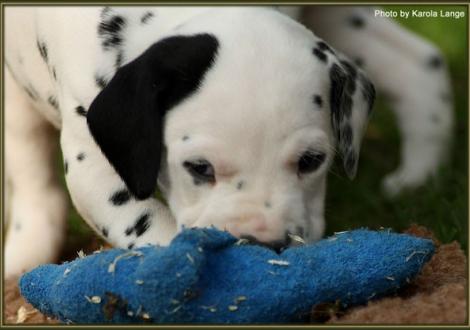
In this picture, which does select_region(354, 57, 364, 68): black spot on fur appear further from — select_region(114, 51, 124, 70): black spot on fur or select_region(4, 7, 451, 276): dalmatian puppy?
select_region(114, 51, 124, 70): black spot on fur

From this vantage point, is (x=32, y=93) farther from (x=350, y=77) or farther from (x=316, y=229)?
(x=316, y=229)

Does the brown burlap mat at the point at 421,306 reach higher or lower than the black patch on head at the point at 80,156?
lower

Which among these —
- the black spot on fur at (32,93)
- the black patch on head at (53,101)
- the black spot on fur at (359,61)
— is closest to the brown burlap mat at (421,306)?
the black patch on head at (53,101)

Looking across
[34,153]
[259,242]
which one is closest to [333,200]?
[34,153]

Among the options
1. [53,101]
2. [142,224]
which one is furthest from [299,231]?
[53,101]

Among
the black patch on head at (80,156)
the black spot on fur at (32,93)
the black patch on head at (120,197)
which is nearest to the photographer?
the black patch on head at (120,197)

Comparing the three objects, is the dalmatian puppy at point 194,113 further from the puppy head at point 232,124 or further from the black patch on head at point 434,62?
the black patch on head at point 434,62

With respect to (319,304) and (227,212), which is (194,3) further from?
(319,304)
